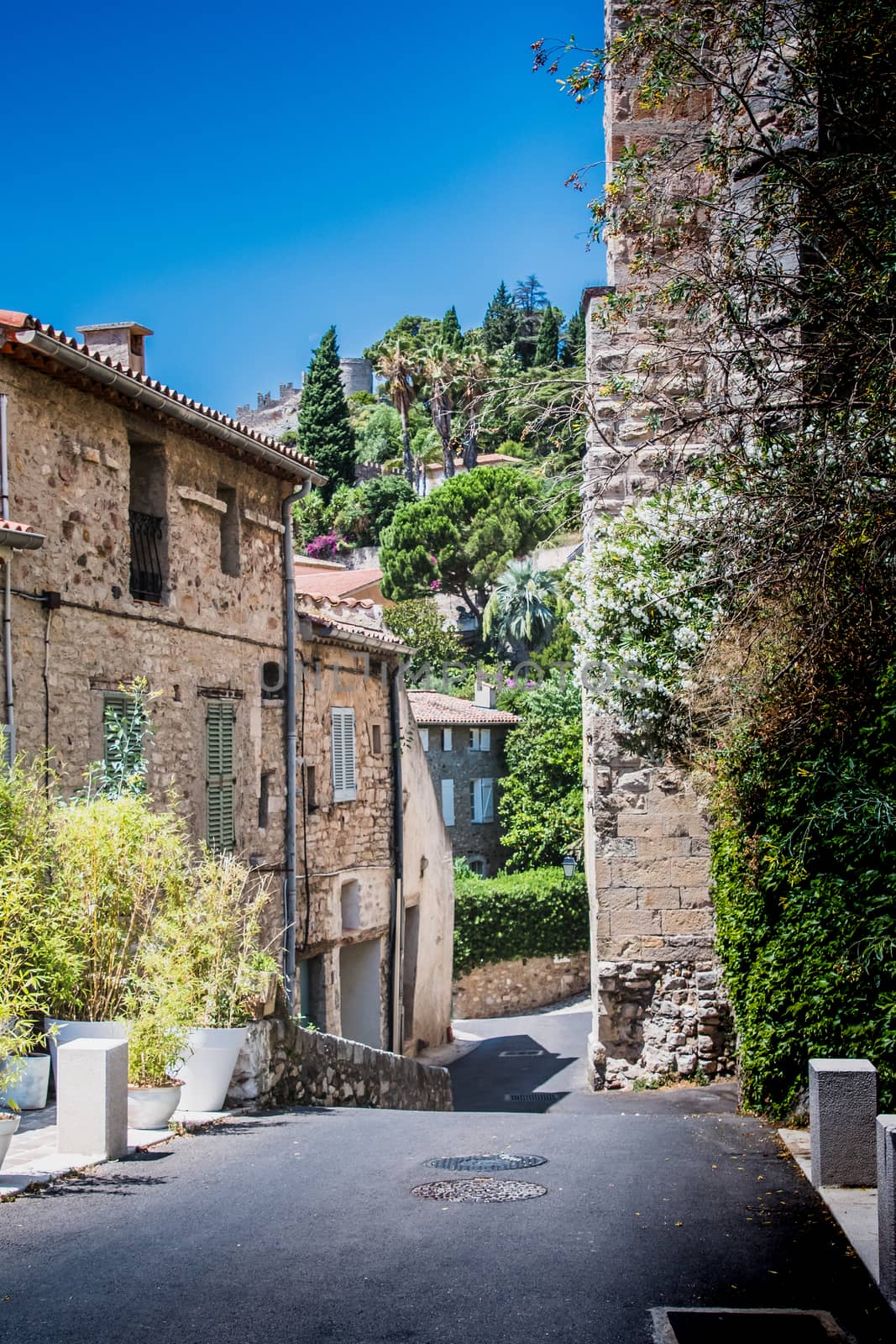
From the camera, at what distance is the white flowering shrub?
376 inches

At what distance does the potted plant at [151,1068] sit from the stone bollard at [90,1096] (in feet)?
2.51

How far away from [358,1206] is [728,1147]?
2.74 meters

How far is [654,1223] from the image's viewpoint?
6.01 m

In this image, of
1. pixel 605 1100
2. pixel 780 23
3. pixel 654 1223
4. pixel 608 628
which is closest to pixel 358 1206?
pixel 654 1223

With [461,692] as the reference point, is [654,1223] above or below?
below

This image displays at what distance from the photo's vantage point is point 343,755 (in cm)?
1859

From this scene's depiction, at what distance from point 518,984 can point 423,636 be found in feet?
66.5

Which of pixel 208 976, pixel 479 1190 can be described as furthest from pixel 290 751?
pixel 479 1190

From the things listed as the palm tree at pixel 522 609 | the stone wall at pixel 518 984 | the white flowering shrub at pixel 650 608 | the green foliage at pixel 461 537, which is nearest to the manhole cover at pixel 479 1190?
the white flowering shrub at pixel 650 608

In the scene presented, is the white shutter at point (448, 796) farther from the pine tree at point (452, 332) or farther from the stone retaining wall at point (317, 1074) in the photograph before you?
the pine tree at point (452, 332)

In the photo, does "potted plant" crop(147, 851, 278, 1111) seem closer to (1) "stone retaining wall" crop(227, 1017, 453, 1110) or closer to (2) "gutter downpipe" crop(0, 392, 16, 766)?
(1) "stone retaining wall" crop(227, 1017, 453, 1110)

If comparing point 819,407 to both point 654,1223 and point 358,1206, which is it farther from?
point 358,1206

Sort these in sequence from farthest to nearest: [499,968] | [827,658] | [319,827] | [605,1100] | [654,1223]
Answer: [499,968]
[319,827]
[605,1100]
[827,658]
[654,1223]

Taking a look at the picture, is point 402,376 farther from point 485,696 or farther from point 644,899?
point 644,899
